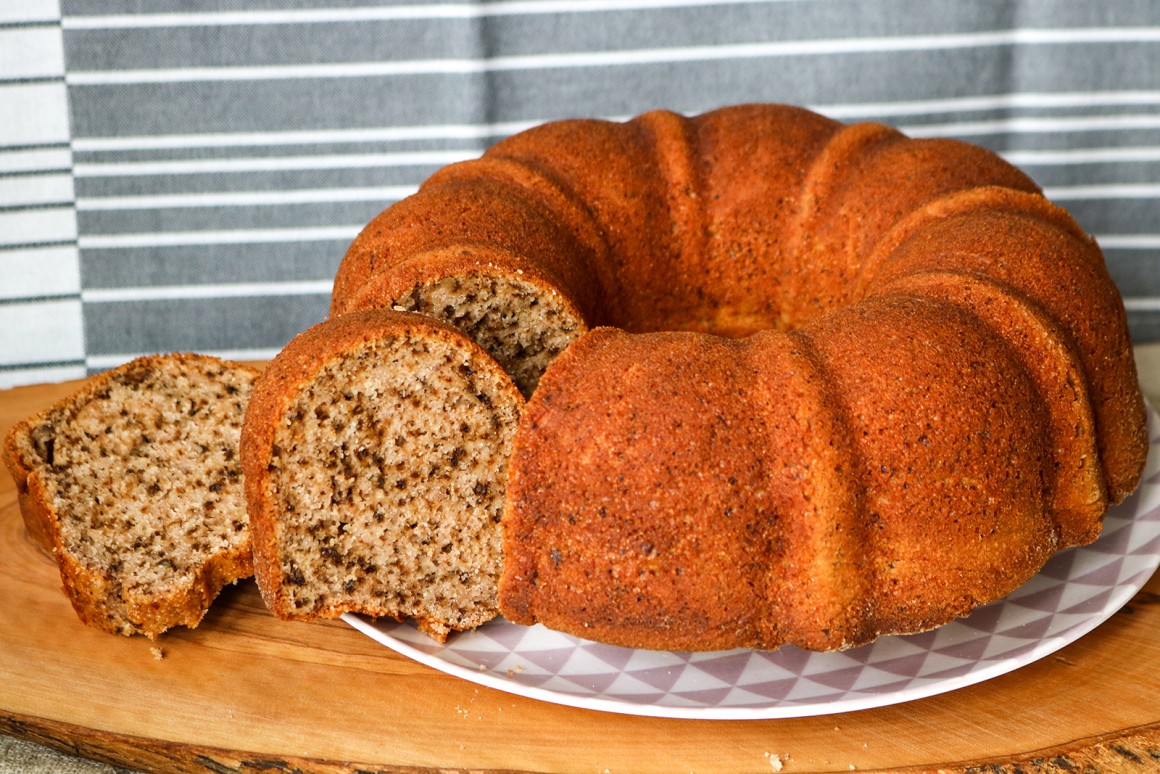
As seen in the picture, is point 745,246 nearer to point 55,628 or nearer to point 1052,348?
point 1052,348

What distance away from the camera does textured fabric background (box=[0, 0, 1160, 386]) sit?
3.72 meters

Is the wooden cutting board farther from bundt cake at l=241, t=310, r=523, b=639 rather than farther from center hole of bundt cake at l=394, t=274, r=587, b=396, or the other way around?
center hole of bundt cake at l=394, t=274, r=587, b=396

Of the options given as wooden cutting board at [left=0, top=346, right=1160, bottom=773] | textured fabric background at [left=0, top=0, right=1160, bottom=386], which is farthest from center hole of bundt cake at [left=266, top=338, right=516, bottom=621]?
textured fabric background at [left=0, top=0, right=1160, bottom=386]

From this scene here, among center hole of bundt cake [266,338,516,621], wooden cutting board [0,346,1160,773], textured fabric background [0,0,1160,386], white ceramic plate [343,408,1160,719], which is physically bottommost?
wooden cutting board [0,346,1160,773]

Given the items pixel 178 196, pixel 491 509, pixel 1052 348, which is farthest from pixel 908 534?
pixel 178 196

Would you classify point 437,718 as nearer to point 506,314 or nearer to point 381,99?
point 506,314

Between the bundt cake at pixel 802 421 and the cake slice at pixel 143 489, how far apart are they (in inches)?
15.3

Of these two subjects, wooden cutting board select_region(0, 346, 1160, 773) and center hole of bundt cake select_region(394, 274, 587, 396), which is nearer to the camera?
wooden cutting board select_region(0, 346, 1160, 773)

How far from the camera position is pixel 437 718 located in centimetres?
207

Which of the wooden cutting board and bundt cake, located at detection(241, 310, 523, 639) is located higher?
bundt cake, located at detection(241, 310, 523, 639)

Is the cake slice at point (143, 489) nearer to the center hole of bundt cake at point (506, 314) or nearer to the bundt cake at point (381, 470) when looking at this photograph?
the bundt cake at point (381, 470)

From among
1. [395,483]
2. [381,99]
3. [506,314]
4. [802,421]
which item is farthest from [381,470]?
[381,99]

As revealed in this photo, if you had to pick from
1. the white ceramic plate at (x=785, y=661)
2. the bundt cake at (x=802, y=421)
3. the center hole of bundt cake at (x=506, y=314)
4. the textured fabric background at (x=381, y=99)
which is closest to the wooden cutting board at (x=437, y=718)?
the white ceramic plate at (x=785, y=661)

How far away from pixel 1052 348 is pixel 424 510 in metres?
1.20
